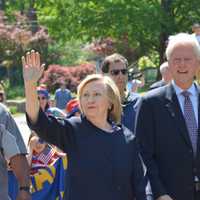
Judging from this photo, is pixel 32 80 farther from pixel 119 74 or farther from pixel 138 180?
pixel 119 74

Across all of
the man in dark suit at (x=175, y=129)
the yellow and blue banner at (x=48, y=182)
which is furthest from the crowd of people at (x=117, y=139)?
the yellow and blue banner at (x=48, y=182)

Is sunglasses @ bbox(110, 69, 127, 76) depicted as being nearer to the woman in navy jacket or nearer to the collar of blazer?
the collar of blazer

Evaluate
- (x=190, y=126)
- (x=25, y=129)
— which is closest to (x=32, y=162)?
(x=190, y=126)

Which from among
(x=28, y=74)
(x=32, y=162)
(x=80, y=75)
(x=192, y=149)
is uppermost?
(x=28, y=74)

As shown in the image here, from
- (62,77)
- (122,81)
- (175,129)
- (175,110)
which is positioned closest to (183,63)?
(175,110)

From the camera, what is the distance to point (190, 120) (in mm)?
5223

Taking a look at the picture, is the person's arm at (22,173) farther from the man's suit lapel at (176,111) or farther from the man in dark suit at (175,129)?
the man's suit lapel at (176,111)

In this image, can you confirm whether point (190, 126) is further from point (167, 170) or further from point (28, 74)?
point (28, 74)

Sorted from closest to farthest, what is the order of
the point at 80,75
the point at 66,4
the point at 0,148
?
1. the point at 0,148
2. the point at 66,4
3. the point at 80,75

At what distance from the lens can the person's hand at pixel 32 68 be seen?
4.61 metres

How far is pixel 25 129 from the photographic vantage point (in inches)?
827

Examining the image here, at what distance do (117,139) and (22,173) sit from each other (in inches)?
29.8

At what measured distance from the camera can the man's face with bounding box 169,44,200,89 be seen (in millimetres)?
5156

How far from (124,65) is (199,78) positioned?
30.5 inches
